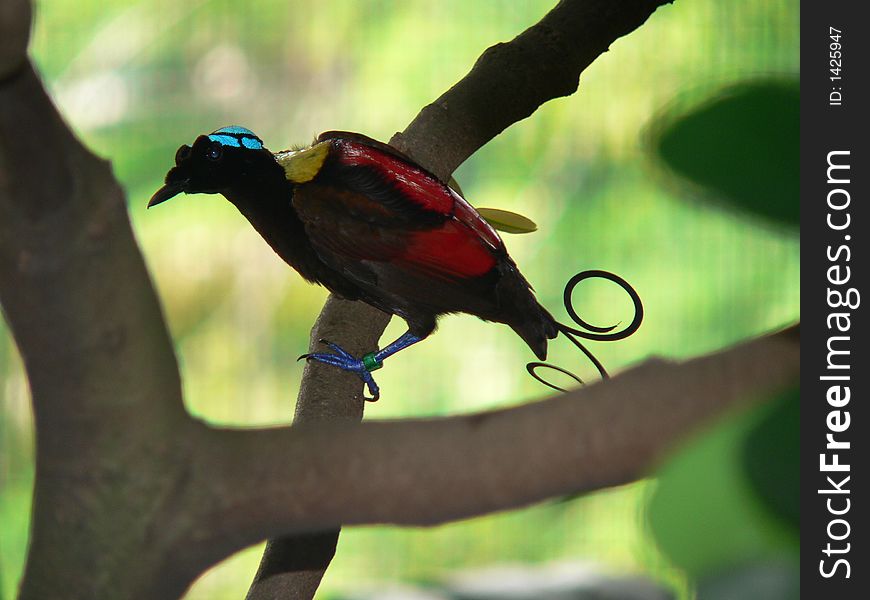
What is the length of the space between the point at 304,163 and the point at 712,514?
28cm

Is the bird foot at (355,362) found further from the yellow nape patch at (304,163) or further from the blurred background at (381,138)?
the blurred background at (381,138)

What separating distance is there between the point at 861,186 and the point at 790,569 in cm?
10

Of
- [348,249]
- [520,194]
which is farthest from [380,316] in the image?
[520,194]

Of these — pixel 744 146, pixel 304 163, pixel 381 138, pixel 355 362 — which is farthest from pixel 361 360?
pixel 381 138

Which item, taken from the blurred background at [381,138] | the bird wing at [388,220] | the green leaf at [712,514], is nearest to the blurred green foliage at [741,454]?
the green leaf at [712,514]

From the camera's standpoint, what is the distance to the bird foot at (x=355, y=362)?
470mm

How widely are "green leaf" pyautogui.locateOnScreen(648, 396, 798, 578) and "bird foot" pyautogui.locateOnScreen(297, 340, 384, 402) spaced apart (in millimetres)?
276

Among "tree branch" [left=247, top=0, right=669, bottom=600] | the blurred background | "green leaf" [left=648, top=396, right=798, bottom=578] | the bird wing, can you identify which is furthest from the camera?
the blurred background

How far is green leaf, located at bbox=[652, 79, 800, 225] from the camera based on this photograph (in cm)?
23

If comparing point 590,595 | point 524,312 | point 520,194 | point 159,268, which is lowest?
point 590,595

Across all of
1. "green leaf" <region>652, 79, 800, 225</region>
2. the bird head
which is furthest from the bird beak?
"green leaf" <region>652, 79, 800, 225</region>

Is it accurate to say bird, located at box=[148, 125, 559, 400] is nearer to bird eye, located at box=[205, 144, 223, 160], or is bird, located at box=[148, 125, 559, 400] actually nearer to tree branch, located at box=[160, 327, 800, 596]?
bird eye, located at box=[205, 144, 223, 160]

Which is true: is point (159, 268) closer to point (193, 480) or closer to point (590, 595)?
point (590, 595)

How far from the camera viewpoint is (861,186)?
0.82ft
